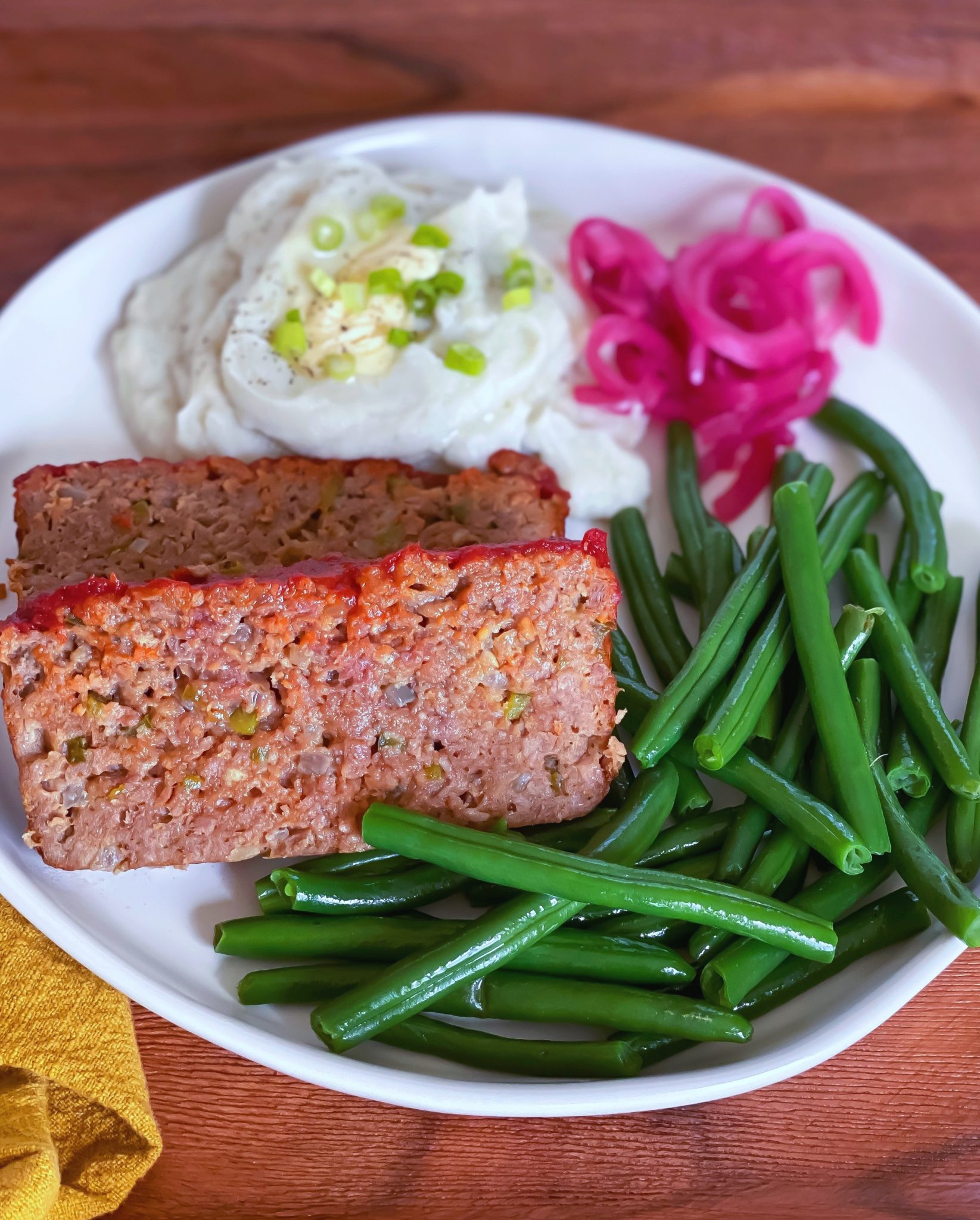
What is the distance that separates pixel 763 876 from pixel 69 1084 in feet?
7.10

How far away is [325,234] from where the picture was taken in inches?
187

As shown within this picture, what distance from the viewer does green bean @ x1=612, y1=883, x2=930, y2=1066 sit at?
11.3 feet

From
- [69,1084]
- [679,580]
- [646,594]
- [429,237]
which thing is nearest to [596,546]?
[646,594]

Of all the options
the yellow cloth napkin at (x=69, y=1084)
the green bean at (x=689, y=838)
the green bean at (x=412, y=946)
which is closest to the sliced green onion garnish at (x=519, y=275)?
the green bean at (x=689, y=838)

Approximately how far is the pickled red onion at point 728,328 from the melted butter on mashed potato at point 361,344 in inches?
7.9

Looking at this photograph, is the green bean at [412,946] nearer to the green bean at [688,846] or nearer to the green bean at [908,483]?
the green bean at [688,846]

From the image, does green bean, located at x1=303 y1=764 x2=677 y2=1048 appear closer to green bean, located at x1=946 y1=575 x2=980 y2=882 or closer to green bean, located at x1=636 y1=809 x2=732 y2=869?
green bean, located at x1=636 y1=809 x2=732 y2=869

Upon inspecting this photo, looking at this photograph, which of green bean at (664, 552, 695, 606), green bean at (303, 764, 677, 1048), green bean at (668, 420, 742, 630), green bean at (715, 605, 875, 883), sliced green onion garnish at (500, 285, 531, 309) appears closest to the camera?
green bean at (303, 764, 677, 1048)

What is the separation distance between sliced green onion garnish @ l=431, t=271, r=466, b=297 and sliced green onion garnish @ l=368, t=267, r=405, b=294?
15 centimetres

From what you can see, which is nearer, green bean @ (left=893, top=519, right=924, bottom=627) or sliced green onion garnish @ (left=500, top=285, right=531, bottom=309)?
green bean @ (left=893, top=519, right=924, bottom=627)

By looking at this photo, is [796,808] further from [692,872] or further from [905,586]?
[905,586]

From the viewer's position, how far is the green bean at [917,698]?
139 inches

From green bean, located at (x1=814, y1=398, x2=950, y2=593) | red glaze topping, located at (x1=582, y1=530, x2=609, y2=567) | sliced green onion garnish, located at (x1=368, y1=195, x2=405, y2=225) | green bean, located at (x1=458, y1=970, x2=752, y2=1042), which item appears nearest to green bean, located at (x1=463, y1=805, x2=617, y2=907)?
green bean, located at (x1=458, y1=970, x2=752, y2=1042)

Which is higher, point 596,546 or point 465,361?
point 465,361
